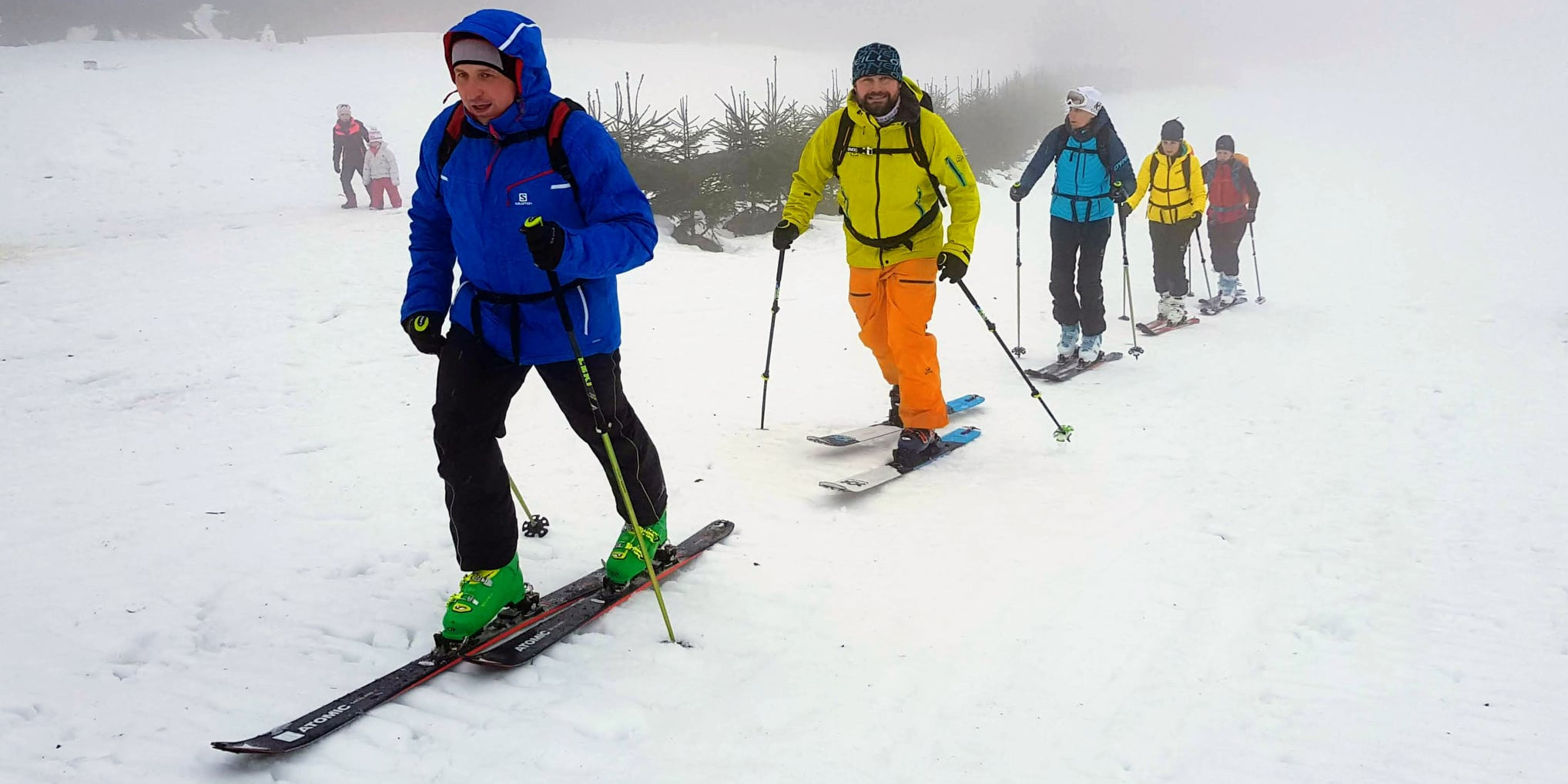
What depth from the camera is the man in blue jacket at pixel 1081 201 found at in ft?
25.3

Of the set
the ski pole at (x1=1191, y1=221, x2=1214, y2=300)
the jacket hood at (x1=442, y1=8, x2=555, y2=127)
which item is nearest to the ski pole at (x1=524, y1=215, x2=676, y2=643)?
the jacket hood at (x1=442, y1=8, x2=555, y2=127)

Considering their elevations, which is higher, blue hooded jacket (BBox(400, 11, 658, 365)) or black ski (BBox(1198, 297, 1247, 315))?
blue hooded jacket (BBox(400, 11, 658, 365))

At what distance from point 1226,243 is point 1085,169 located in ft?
15.9

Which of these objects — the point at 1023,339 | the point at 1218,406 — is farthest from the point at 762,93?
the point at 1218,406

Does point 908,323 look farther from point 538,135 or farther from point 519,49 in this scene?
point 519,49

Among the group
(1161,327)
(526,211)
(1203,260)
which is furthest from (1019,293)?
(526,211)

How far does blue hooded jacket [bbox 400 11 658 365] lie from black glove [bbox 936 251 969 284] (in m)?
2.23

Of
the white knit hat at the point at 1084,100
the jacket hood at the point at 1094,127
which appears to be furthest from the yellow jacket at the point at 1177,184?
the white knit hat at the point at 1084,100

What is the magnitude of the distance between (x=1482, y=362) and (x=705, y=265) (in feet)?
27.1

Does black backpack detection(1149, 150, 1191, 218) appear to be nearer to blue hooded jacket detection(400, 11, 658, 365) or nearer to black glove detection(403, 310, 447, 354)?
blue hooded jacket detection(400, 11, 658, 365)

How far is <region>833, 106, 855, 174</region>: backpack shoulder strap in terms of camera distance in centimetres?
522

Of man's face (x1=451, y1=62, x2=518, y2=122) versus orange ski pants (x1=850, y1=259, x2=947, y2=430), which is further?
orange ski pants (x1=850, y1=259, x2=947, y2=430)

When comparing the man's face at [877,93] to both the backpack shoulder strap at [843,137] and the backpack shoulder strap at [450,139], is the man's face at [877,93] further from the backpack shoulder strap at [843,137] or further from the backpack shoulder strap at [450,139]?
the backpack shoulder strap at [450,139]

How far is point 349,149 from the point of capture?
1554cm
